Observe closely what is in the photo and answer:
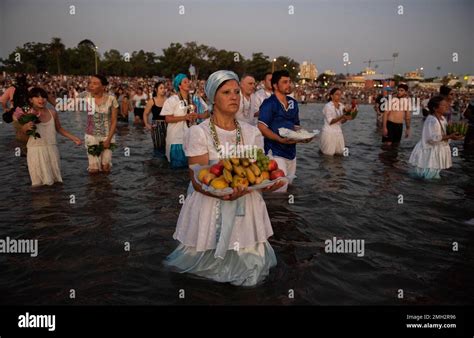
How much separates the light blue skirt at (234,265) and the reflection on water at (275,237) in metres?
0.15

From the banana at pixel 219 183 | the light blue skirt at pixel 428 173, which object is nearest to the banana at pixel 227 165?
the banana at pixel 219 183

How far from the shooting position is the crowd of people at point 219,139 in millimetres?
3779

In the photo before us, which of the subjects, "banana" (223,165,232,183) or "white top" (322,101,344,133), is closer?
"banana" (223,165,232,183)

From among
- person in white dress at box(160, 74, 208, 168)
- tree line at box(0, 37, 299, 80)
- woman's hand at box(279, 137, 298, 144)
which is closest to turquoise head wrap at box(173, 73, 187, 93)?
person in white dress at box(160, 74, 208, 168)

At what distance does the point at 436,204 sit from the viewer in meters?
7.13

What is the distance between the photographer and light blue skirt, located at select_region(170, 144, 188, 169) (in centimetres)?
933

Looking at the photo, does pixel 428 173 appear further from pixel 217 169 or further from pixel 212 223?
pixel 217 169

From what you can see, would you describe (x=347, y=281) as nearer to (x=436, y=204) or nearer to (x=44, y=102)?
(x=436, y=204)

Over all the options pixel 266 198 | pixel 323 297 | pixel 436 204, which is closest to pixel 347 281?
pixel 323 297

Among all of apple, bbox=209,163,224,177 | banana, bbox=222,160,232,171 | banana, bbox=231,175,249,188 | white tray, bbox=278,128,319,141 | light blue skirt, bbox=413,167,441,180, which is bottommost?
light blue skirt, bbox=413,167,441,180

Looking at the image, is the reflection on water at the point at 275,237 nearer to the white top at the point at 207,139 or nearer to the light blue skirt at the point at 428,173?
the light blue skirt at the point at 428,173

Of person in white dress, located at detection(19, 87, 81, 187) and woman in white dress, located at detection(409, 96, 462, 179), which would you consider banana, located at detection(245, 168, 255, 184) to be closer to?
person in white dress, located at detection(19, 87, 81, 187)

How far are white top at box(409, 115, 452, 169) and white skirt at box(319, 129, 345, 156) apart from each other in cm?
308

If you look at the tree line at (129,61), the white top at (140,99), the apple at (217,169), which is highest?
the tree line at (129,61)
